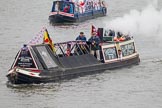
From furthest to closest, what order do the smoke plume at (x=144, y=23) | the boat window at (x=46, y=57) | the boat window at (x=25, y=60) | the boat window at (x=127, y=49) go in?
the smoke plume at (x=144, y=23), the boat window at (x=127, y=49), the boat window at (x=46, y=57), the boat window at (x=25, y=60)

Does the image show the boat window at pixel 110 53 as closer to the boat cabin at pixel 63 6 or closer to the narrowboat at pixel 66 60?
the narrowboat at pixel 66 60

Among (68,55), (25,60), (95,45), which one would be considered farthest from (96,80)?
(25,60)

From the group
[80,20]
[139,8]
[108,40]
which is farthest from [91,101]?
[139,8]

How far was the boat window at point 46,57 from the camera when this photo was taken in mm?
34875

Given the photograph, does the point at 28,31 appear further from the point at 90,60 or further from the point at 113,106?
the point at 113,106

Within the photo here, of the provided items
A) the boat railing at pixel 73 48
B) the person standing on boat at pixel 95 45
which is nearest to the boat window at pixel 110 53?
the person standing on boat at pixel 95 45

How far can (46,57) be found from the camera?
35.1 m

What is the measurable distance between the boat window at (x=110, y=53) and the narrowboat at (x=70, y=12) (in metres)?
20.5

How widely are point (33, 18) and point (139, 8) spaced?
12.2m

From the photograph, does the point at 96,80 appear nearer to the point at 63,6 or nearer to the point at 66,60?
the point at 66,60

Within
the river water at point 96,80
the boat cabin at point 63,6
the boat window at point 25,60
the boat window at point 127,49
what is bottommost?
the river water at point 96,80

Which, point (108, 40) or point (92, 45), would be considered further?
point (108, 40)

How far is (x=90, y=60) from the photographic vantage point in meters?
37.5

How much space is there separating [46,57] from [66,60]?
128 cm
